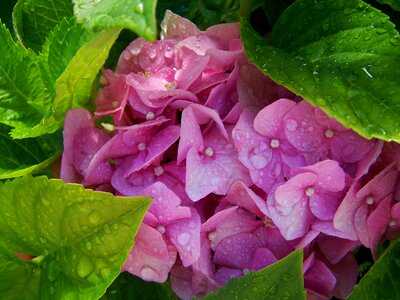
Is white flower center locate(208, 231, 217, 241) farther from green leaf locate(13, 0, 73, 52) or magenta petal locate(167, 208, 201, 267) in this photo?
green leaf locate(13, 0, 73, 52)

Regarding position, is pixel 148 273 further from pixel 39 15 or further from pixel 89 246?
pixel 39 15

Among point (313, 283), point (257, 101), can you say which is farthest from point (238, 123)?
point (313, 283)

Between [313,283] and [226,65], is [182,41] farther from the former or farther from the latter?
[313,283]

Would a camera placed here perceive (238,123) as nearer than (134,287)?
Yes

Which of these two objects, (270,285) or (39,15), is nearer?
(270,285)

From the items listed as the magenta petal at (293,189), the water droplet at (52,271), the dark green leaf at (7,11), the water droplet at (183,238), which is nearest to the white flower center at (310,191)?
the magenta petal at (293,189)

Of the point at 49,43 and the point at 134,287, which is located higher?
the point at 49,43

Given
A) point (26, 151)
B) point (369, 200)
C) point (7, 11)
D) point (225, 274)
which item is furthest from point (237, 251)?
point (7, 11)
